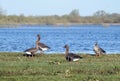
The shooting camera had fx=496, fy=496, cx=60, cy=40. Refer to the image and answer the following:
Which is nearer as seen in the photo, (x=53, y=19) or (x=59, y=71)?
(x=59, y=71)

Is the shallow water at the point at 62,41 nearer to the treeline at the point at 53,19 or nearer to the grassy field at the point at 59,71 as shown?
the grassy field at the point at 59,71

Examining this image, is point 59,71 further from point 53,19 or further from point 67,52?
point 53,19

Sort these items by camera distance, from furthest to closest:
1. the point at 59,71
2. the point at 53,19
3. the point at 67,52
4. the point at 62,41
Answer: the point at 53,19, the point at 62,41, the point at 67,52, the point at 59,71

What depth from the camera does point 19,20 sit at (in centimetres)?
12194

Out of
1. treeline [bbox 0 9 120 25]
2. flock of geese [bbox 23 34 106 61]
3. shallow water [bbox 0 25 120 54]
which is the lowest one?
treeline [bbox 0 9 120 25]

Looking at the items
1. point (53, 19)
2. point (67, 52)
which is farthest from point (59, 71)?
point (53, 19)

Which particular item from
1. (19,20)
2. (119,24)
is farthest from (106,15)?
(19,20)

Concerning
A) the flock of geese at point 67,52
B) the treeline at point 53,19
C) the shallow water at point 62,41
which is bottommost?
the treeline at point 53,19

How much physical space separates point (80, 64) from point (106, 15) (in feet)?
449

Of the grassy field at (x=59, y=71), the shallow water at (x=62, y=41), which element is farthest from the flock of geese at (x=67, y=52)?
the shallow water at (x=62, y=41)

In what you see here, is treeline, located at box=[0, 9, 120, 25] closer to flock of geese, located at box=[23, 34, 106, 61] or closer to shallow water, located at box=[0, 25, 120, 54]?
shallow water, located at box=[0, 25, 120, 54]

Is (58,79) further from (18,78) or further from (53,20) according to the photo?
(53,20)

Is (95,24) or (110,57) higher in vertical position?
(110,57)

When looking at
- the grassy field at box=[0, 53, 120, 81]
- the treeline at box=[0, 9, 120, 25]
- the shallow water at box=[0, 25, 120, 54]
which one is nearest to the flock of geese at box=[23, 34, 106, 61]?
the grassy field at box=[0, 53, 120, 81]
